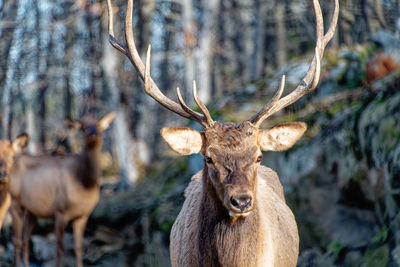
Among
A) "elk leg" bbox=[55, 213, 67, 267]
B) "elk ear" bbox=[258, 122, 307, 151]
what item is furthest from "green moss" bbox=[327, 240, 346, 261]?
"elk leg" bbox=[55, 213, 67, 267]

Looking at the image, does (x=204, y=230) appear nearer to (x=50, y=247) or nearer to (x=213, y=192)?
(x=213, y=192)

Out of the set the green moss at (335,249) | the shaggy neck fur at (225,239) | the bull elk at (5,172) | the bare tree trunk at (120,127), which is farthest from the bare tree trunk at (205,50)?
the shaggy neck fur at (225,239)

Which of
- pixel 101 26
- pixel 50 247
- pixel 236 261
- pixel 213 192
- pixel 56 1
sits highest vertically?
pixel 56 1

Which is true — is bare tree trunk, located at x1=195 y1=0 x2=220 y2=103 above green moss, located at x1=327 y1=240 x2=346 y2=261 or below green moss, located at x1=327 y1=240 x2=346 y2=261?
above

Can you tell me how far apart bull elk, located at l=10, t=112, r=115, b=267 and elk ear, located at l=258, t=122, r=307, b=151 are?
5654 mm

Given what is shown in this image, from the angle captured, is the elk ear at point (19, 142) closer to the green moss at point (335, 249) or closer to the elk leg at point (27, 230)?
the elk leg at point (27, 230)

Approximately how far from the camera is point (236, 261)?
438cm

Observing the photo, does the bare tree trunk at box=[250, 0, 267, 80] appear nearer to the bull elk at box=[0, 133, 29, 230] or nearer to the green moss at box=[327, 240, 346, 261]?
the bull elk at box=[0, 133, 29, 230]

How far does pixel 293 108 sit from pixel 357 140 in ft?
7.94

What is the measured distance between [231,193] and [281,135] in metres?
1.10

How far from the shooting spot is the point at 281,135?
16.4 ft

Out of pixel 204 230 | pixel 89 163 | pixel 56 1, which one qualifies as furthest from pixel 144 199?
pixel 56 1

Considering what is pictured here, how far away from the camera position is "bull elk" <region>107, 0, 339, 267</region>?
4.33 m

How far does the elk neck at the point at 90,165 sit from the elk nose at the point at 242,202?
6.31 m
